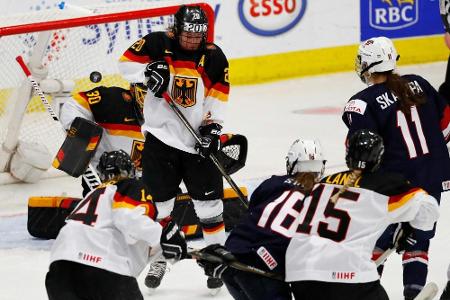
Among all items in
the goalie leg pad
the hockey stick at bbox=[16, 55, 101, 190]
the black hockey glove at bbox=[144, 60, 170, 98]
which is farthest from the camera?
the goalie leg pad

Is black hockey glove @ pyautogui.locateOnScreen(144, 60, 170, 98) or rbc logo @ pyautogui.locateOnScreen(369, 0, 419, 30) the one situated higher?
black hockey glove @ pyautogui.locateOnScreen(144, 60, 170, 98)

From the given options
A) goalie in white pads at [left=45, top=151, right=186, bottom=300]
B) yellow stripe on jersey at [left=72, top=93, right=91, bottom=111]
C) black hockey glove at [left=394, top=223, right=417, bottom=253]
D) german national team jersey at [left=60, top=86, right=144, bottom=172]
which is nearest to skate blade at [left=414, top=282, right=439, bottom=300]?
black hockey glove at [left=394, top=223, right=417, bottom=253]

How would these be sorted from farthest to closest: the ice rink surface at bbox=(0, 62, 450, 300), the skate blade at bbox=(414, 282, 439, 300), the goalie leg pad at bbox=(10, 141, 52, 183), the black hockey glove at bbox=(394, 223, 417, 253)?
the goalie leg pad at bbox=(10, 141, 52, 183) < the ice rink surface at bbox=(0, 62, 450, 300) < the skate blade at bbox=(414, 282, 439, 300) < the black hockey glove at bbox=(394, 223, 417, 253)

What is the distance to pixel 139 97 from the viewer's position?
596cm

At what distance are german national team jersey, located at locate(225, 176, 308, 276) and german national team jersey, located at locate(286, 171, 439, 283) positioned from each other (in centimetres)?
2

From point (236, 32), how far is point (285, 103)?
0.71 metres

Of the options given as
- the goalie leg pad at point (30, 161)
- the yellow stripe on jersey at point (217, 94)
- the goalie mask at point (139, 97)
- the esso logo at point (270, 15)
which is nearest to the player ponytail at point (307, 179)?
the yellow stripe on jersey at point (217, 94)

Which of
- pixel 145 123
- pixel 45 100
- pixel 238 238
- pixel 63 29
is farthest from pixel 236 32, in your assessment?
pixel 238 238

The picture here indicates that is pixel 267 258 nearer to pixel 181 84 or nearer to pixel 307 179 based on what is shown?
pixel 307 179

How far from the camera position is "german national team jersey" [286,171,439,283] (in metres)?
4.23

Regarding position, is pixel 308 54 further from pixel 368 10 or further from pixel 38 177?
pixel 38 177

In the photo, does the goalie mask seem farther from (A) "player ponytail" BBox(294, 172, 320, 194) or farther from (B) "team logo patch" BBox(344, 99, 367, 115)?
(A) "player ponytail" BBox(294, 172, 320, 194)

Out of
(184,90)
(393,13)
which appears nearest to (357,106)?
(184,90)

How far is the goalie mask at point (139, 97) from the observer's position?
584 centimetres
